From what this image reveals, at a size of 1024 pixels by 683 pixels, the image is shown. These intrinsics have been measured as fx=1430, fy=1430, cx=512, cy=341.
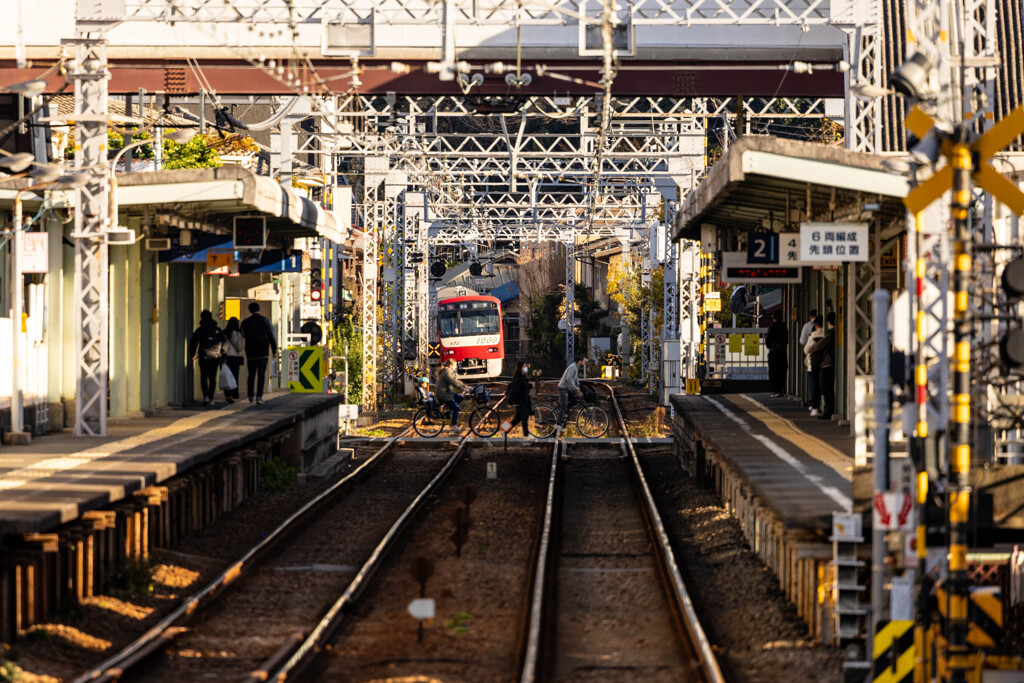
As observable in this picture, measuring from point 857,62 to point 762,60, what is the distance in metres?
3.02

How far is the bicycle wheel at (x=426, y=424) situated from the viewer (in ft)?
90.6

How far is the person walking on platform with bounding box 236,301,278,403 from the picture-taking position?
22.1 meters

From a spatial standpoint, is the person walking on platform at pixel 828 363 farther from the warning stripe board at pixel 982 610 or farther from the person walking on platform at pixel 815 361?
the warning stripe board at pixel 982 610

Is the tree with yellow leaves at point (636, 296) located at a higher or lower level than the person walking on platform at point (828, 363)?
higher

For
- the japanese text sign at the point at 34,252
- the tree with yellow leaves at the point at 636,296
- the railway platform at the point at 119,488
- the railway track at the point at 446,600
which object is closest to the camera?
the railway track at the point at 446,600

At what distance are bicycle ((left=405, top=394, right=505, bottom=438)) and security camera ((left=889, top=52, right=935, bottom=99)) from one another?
58.8 feet

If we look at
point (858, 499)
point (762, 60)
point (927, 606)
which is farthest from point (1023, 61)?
point (927, 606)

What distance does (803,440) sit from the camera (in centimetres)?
1666

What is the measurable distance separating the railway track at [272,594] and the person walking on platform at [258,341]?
3.21 metres

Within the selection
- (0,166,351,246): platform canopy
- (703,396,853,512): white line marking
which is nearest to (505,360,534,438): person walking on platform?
(703,396,853,512): white line marking

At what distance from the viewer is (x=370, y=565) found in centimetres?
1328

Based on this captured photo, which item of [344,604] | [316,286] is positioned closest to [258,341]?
[316,286]

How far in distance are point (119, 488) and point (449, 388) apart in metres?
16.2

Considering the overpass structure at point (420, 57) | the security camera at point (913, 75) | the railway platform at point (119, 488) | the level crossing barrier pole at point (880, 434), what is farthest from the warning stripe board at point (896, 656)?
the overpass structure at point (420, 57)
